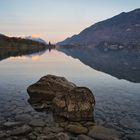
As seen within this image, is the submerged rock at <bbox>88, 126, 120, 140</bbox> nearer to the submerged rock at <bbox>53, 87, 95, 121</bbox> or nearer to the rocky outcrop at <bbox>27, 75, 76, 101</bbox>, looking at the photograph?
the submerged rock at <bbox>53, 87, 95, 121</bbox>

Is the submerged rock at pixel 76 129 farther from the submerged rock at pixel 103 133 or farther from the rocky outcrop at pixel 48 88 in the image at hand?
the rocky outcrop at pixel 48 88

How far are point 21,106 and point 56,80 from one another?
490cm

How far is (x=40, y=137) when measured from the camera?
16469mm

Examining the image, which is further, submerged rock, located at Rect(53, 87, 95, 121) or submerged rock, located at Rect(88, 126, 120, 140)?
submerged rock, located at Rect(53, 87, 95, 121)

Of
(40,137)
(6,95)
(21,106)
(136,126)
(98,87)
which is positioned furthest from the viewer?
(98,87)

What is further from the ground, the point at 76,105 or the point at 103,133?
the point at 76,105

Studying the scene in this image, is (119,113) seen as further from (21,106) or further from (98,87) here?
(98,87)

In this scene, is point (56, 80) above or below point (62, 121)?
above

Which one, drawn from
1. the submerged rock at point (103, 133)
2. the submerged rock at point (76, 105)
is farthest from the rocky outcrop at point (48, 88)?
the submerged rock at point (103, 133)

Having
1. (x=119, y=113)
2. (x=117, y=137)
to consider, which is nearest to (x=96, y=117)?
(x=119, y=113)

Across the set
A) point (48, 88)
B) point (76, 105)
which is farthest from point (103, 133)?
point (48, 88)

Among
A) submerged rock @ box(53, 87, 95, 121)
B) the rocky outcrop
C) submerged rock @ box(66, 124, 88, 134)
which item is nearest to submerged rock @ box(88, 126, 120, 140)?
submerged rock @ box(66, 124, 88, 134)

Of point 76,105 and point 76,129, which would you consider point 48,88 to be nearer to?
point 76,105

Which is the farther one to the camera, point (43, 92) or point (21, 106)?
point (43, 92)
